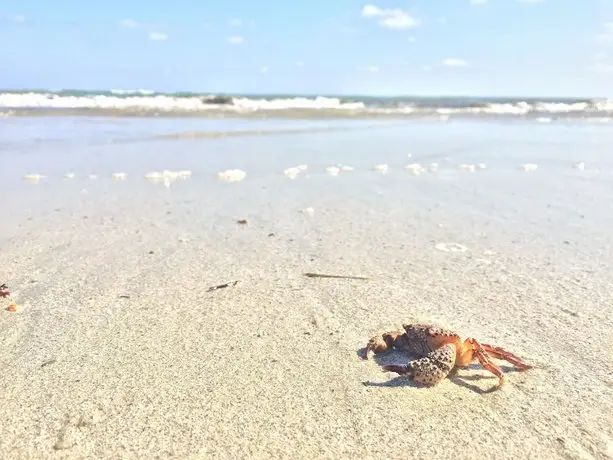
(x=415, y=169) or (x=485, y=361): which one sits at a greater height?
(x=485, y=361)

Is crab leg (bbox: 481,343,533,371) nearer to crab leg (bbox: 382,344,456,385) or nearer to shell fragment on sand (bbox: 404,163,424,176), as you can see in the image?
crab leg (bbox: 382,344,456,385)

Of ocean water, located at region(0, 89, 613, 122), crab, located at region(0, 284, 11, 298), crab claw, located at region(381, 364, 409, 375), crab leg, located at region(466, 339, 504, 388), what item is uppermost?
crab leg, located at region(466, 339, 504, 388)

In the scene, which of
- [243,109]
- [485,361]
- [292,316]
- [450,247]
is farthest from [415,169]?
[243,109]

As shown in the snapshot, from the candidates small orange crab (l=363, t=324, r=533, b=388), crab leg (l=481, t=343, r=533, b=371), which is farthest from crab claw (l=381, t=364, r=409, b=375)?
crab leg (l=481, t=343, r=533, b=371)

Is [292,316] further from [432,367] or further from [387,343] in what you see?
[432,367]

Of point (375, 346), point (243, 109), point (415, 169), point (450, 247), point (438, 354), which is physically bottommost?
point (243, 109)

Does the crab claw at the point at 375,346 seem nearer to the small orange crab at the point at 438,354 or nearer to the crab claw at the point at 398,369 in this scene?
the small orange crab at the point at 438,354
